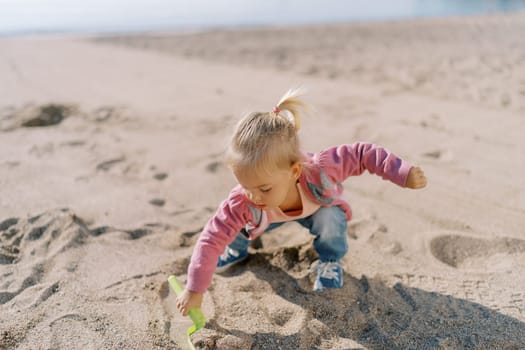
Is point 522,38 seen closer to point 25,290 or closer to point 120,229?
point 120,229

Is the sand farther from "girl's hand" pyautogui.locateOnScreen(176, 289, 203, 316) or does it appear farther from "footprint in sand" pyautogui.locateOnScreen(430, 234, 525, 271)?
"girl's hand" pyautogui.locateOnScreen(176, 289, 203, 316)

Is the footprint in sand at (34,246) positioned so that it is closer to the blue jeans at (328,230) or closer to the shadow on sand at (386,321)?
the shadow on sand at (386,321)

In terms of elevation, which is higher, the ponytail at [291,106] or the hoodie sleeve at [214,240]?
the ponytail at [291,106]

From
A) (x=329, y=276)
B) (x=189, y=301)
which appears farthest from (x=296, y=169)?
(x=189, y=301)

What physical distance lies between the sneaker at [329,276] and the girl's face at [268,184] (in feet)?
1.26

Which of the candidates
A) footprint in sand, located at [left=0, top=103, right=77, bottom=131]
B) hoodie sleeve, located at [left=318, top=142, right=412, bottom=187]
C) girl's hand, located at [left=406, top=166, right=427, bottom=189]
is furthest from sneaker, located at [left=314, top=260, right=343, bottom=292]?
footprint in sand, located at [left=0, top=103, right=77, bottom=131]

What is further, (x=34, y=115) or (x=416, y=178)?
(x=34, y=115)

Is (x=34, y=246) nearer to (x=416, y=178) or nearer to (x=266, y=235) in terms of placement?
(x=266, y=235)

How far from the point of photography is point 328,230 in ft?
6.39

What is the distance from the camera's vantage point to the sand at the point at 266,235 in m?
1.75

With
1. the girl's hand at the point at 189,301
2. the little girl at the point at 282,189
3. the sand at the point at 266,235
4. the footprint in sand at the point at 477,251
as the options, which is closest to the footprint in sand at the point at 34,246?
the sand at the point at 266,235

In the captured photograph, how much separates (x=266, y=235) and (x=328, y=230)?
0.49 metres

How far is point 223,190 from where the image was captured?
285cm

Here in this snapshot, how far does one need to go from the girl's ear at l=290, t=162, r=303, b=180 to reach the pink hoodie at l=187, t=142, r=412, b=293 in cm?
9
